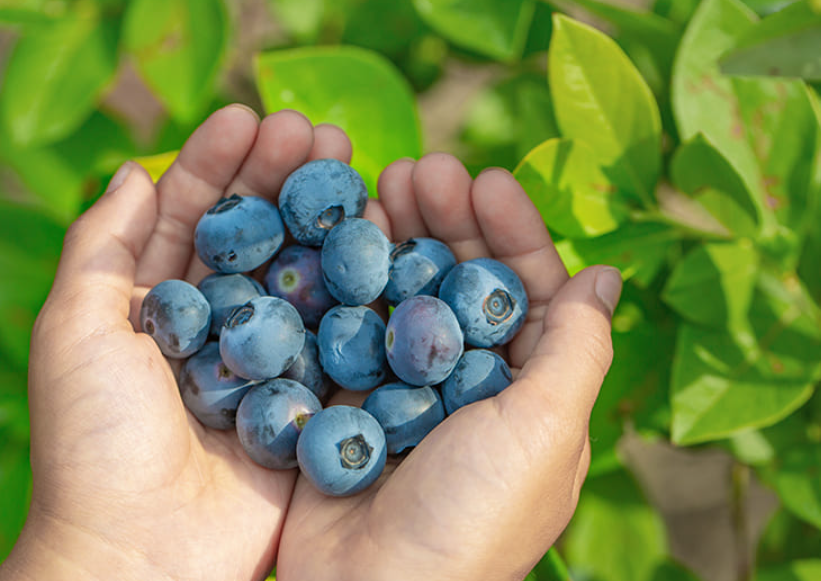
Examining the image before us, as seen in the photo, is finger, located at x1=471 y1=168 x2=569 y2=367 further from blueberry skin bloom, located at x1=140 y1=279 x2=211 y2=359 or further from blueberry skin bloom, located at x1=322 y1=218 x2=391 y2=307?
blueberry skin bloom, located at x1=140 y1=279 x2=211 y2=359

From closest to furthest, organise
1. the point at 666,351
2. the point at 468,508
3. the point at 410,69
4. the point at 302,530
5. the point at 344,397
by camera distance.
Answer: the point at 468,508
the point at 302,530
the point at 344,397
the point at 666,351
the point at 410,69

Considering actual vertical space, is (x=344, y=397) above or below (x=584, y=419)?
below

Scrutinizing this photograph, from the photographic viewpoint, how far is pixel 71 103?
1.34 metres

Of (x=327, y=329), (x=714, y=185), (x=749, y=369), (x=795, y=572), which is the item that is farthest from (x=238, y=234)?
(x=795, y=572)

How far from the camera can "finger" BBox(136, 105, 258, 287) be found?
1141mm

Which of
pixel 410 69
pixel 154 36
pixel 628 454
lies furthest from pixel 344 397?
pixel 628 454

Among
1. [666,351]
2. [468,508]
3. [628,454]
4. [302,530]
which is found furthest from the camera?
[628,454]

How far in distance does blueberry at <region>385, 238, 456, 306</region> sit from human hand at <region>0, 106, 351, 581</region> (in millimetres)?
286

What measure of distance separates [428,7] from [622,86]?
15.0 inches

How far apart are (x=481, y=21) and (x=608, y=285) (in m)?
0.54

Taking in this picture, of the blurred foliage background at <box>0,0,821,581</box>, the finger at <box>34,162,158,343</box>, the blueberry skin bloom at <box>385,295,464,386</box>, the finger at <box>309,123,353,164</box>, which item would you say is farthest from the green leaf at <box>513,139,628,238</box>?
the finger at <box>34,162,158,343</box>

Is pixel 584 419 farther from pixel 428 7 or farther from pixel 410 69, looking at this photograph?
pixel 410 69

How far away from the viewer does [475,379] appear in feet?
3.18

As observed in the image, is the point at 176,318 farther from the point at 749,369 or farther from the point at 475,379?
the point at 749,369
